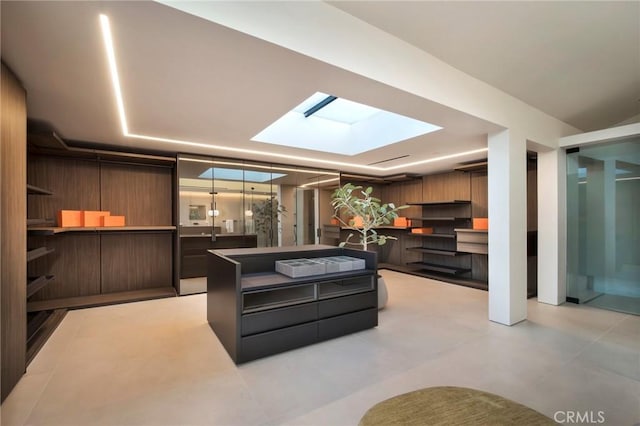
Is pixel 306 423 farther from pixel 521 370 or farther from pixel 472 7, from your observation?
pixel 472 7

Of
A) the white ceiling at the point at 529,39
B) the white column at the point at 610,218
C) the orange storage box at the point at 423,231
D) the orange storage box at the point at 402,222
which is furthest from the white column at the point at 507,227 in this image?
the orange storage box at the point at 402,222

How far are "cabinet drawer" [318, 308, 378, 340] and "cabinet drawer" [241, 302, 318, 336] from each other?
0.18 meters

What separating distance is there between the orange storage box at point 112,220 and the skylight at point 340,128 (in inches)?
109

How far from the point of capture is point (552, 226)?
4.54 metres

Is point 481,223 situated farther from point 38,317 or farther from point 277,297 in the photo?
point 38,317

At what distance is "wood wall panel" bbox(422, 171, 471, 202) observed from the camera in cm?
673

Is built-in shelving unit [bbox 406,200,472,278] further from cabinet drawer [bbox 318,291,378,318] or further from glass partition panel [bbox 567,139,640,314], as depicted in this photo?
cabinet drawer [bbox 318,291,378,318]

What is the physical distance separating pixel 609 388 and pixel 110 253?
22.4 feet

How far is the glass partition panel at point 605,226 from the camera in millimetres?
4148

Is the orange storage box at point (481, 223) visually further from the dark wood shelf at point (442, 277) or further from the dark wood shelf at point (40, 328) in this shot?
the dark wood shelf at point (40, 328)

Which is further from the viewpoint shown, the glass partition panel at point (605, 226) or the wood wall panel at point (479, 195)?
the wood wall panel at point (479, 195)

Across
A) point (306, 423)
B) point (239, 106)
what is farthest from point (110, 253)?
point (306, 423)

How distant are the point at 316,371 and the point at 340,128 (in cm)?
433

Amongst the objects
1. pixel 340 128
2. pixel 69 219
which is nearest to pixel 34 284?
pixel 69 219
